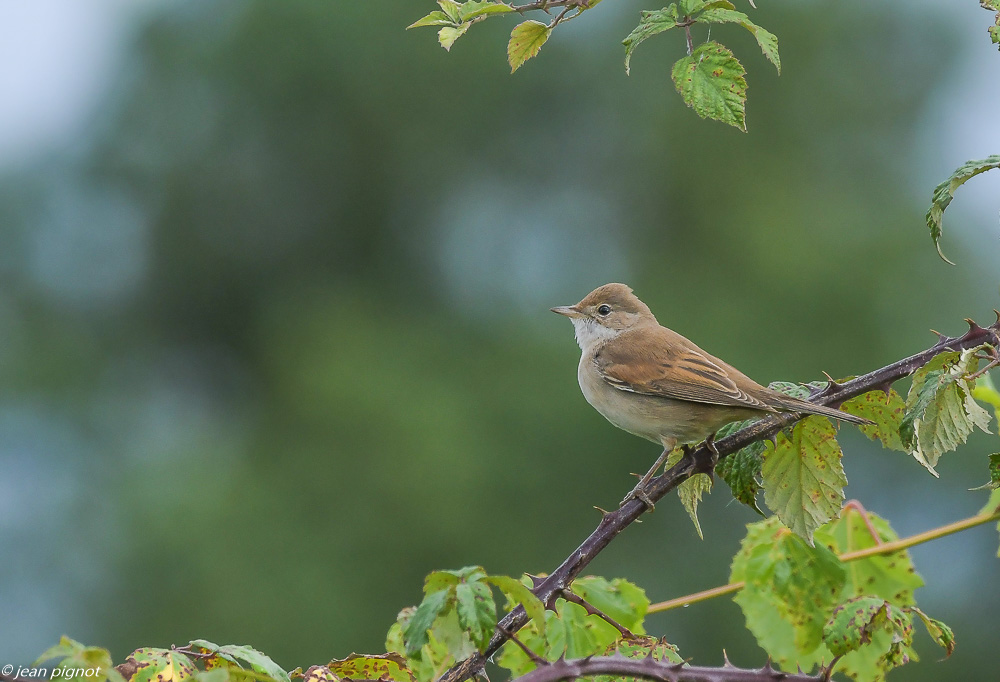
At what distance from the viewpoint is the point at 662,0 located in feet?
98.5

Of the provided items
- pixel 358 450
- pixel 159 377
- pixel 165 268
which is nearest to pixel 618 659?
pixel 358 450

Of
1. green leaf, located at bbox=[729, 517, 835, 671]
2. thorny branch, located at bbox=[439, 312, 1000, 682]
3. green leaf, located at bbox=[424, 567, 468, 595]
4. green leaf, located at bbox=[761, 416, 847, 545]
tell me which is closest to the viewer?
green leaf, located at bbox=[424, 567, 468, 595]

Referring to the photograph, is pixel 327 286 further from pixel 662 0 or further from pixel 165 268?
pixel 662 0

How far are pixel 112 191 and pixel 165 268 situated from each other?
3832 millimetres

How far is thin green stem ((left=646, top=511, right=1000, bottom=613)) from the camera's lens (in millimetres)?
2441

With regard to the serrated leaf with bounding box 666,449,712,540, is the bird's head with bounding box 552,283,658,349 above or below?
above

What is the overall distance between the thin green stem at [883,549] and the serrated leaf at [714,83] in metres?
1.05

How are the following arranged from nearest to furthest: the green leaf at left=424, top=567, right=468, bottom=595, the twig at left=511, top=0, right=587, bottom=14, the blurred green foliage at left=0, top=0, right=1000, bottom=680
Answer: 1. the green leaf at left=424, top=567, right=468, bottom=595
2. the twig at left=511, top=0, right=587, bottom=14
3. the blurred green foliage at left=0, top=0, right=1000, bottom=680

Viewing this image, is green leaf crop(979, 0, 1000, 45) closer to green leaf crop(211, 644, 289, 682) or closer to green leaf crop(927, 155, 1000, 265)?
green leaf crop(927, 155, 1000, 265)

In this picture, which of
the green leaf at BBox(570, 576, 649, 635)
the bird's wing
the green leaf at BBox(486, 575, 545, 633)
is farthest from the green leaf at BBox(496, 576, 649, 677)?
the bird's wing

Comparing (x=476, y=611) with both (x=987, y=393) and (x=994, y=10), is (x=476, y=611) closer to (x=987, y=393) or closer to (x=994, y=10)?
(x=987, y=393)

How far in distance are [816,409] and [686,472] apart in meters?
0.38

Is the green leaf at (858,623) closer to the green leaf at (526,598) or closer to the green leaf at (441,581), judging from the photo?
the green leaf at (526,598)

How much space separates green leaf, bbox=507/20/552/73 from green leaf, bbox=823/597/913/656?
1483mm
